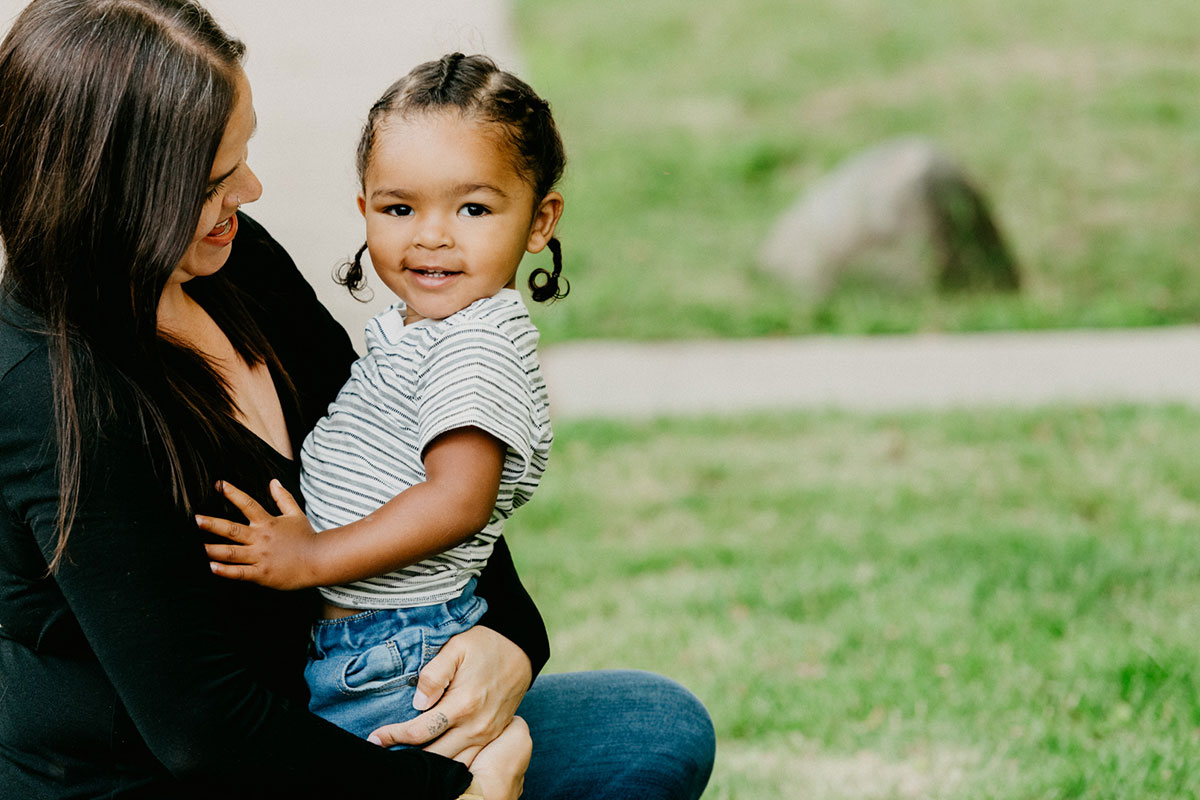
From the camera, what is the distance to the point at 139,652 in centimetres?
155

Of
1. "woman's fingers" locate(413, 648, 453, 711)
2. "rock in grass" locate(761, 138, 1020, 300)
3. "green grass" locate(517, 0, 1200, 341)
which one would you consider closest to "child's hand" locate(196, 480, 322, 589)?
"woman's fingers" locate(413, 648, 453, 711)

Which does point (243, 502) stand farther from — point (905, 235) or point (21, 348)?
point (905, 235)

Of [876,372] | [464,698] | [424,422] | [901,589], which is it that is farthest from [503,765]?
[876,372]

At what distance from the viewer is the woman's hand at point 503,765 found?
73.9 inches

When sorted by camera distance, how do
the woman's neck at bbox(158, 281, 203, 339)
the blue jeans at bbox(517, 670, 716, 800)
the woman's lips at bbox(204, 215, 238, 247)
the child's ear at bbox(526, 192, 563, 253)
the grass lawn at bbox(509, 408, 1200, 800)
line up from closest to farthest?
the woman's lips at bbox(204, 215, 238, 247)
the woman's neck at bbox(158, 281, 203, 339)
the child's ear at bbox(526, 192, 563, 253)
the blue jeans at bbox(517, 670, 716, 800)
the grass lawn at bbox(509, 408, 1200, 800)

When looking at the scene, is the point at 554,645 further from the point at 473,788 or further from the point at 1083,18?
the point at 1083,18

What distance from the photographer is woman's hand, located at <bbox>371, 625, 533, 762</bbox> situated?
6.01 ft

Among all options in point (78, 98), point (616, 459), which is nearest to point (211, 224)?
point (78, 98)

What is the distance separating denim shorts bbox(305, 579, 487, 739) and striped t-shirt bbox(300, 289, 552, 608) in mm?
30

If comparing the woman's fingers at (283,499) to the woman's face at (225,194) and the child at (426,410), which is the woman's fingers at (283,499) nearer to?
the child at (426,410)

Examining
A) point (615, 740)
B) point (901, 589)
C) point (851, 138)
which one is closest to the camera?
point (615, 740)

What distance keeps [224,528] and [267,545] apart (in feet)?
0.22

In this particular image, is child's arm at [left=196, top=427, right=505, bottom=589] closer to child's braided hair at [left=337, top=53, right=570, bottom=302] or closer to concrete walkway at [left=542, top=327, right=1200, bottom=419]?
child's braided hair at [left=337, top=53, right=570, bottom=302]

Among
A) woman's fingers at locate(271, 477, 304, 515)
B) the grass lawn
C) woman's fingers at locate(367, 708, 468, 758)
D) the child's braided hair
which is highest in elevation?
the child's braided hair
